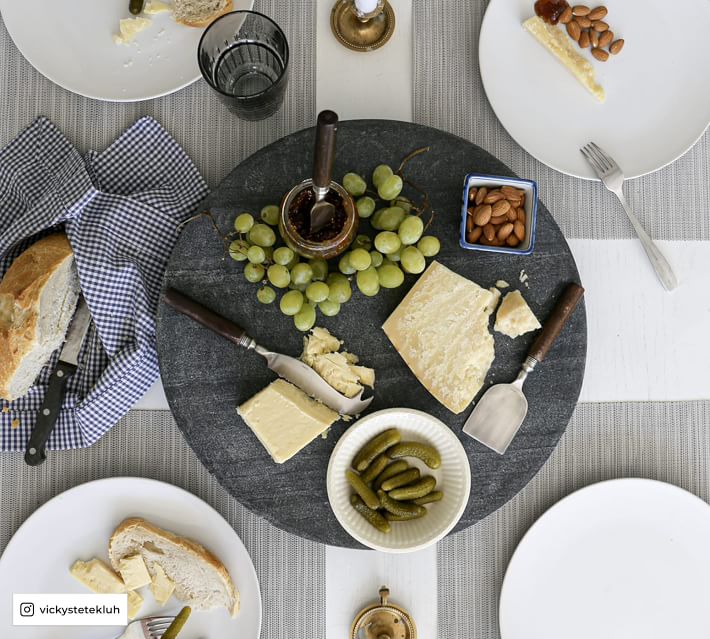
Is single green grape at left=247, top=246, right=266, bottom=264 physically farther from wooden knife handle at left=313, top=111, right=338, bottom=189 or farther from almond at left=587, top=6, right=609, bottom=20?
almond at left=587, top=6, right=609, bottom=20

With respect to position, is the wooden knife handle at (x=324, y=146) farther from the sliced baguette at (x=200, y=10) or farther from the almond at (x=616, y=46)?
the almond at (x=616, y=46)

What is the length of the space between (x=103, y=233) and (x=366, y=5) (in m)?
0.59

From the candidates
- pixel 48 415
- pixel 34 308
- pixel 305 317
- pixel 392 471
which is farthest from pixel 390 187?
pixel 48 415

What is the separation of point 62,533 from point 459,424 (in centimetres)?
72

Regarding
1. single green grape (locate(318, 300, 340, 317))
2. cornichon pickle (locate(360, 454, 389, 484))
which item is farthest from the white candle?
cornichon pickle (locate(360, 454, 389, 484))

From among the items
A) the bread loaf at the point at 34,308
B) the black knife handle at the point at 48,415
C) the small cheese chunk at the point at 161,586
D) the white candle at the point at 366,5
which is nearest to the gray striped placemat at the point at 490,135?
the white candle at the point at 366,5

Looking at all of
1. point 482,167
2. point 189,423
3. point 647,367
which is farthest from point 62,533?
point 647,367

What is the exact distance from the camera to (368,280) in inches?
36.4

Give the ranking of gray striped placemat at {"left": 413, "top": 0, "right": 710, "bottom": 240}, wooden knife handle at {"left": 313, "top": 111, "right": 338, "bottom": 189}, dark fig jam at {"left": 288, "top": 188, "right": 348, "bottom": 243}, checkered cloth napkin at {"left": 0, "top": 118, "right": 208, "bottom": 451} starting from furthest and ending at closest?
gray striped placemat at {"left": 413, "top": 0, "right": 710, "bottom": 240} → checkered cloth napkin at {"left": 0, "top": 118, "right": 208, "bottom": 451} → dark fig jam at {"left": 288, "top": 188, "right": 348, "bottom": 243} → wooden knife handle at {"left": 313, "top": 111, "right": 338, "bottom": 189}

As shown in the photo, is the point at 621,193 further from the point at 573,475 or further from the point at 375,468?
the point at 375,468

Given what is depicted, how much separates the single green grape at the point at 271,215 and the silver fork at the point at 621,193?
0.56 m

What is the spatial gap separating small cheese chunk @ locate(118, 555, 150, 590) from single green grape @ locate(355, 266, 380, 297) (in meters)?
0.61

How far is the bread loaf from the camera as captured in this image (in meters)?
0.96

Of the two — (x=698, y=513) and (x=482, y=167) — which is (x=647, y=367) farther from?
(x=482, y=167)
